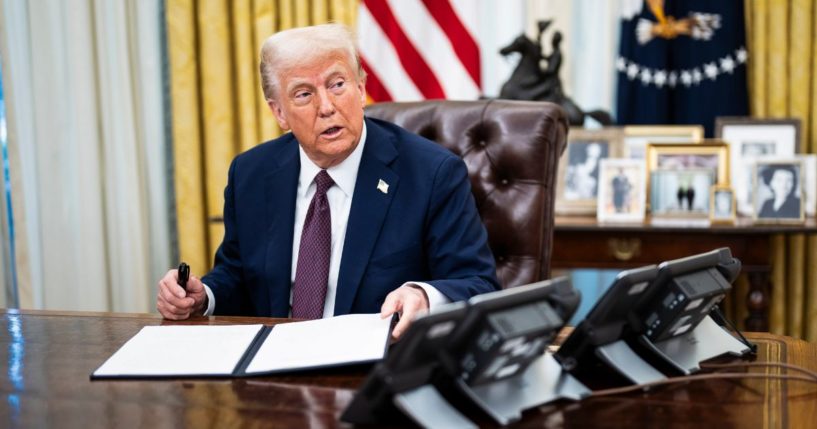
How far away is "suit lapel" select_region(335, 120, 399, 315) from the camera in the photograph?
6.10ft

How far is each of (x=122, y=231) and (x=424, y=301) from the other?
2.24 meters

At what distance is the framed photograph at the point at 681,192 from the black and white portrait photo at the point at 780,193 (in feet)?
0.55

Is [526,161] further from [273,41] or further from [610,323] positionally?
[610,323]

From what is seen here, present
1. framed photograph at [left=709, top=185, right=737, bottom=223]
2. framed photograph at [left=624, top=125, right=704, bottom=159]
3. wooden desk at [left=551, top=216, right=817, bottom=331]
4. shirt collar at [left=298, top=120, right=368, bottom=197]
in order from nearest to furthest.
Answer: shirt collar at [left=298, top=120, right=368, bottom=197] < wooden desk at [left=551, top=216, right=817, bottom=331] < framed photograph at [left=709, top=185, right=737, bottom=223] < framed photograph at [left=624, top=125, right=704, bottom=159]

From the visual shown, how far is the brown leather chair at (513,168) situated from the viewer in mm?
2186

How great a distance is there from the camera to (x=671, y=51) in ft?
11.6

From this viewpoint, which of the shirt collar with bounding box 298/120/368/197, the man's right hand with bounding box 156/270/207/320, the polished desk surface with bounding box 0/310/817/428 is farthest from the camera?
the shirt collar with bounding box 298/120/368/197

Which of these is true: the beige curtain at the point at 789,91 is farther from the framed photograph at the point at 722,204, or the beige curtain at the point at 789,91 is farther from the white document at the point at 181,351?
the white document at the point at 181,351

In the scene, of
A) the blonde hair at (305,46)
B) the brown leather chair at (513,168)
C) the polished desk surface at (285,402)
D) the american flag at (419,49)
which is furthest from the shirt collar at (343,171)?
the american flag at (419,49)

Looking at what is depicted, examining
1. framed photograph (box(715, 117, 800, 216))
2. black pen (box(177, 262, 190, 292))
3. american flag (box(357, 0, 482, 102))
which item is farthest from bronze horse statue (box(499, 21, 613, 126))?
black pen (box(177, 262, 190, 292))

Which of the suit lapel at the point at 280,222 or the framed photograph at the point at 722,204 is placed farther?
the framed photograph at the point at 722,204

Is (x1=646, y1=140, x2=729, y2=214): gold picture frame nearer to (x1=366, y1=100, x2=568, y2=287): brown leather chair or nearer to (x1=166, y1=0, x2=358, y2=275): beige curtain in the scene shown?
(x1=366, y1=100, x2=568, y2=287): brown leather chair

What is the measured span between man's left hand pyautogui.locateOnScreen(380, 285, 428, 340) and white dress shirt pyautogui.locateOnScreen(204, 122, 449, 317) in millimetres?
413

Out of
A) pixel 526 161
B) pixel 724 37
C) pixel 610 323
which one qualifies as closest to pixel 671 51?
pixel 724 37
